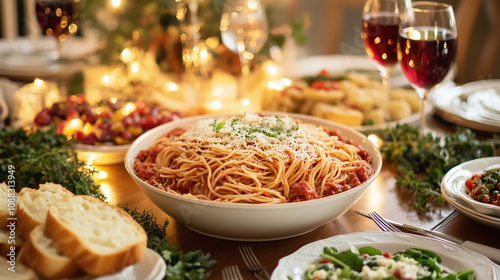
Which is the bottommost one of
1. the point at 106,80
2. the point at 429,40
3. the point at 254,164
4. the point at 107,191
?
the point at 107,191

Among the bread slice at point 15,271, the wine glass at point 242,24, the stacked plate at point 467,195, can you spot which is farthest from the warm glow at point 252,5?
the bread slice at point 15,271

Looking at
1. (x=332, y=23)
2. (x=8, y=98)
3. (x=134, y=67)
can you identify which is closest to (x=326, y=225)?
(x=8, y=98)

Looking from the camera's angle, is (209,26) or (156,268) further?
(209,26)

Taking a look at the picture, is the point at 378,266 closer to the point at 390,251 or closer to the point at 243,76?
the point at 390,251

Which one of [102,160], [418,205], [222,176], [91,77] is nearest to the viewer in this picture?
[222,176]

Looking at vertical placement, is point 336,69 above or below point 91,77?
above

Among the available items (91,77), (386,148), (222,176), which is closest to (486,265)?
(222,176)

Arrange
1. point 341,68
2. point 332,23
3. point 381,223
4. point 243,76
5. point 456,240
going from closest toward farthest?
point 456,240 < point 381,223 < point 243,76 < point 341,68 < point 332,23

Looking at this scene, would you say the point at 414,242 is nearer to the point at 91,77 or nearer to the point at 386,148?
the point at 386,148
